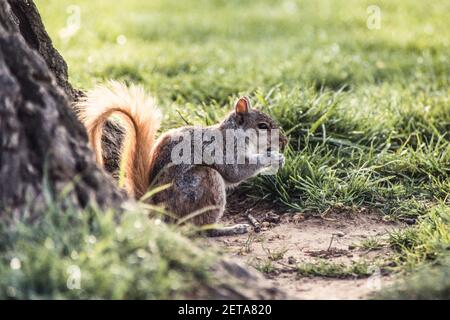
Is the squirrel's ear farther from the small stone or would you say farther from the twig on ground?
the small stone

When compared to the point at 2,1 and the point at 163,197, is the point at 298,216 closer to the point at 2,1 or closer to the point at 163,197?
the point at 163,197

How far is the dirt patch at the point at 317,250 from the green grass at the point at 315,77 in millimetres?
140

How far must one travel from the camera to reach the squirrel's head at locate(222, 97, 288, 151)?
16.3 feet

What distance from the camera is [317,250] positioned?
4.36 m

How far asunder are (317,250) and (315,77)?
338 cm

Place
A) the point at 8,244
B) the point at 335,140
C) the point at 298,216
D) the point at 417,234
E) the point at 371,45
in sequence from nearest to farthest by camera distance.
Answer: the point at 8,244 → the point at 417,234 → the point at 298,216 → the point at 335,140 → the point at 371,45

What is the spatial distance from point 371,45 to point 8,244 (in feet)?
22.6

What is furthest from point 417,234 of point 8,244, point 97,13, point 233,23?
point 97,13

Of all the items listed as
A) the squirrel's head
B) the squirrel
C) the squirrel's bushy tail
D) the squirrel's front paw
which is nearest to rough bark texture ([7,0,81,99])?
the squirrel

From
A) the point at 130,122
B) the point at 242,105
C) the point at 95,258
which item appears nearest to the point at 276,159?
the point at 242,105

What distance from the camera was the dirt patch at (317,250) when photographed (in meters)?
3.74

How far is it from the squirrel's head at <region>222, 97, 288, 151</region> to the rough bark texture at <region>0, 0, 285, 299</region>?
5.52 feet

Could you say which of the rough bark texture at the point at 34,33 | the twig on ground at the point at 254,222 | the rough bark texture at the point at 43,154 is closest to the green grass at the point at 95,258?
the rough bark texture at the point at 43,154

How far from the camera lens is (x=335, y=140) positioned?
5.60 meters
